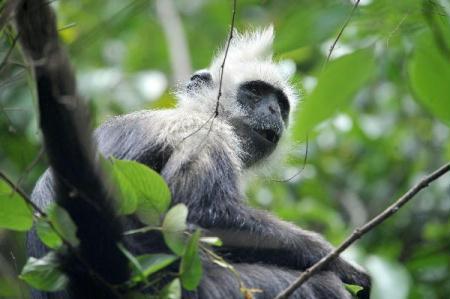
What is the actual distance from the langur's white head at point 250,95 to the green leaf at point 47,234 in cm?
235

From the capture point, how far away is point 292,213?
581 centimetres

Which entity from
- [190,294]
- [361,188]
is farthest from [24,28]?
[361,188]

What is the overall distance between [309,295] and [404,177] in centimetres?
449

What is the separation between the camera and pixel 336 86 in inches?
54.6

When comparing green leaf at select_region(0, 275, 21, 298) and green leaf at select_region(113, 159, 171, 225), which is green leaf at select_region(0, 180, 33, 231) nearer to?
green leaf at select_region(113, 159, 171, 225)

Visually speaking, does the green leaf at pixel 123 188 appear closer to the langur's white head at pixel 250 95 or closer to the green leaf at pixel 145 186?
the green leaf at pixel 145 186

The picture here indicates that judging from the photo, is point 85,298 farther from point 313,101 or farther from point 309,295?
point 313,101

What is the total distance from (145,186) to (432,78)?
963 millimetres

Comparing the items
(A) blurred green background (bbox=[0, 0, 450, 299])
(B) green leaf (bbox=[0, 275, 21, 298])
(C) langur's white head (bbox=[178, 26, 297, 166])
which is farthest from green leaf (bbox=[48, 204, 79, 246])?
(B) green leaf (bbox=[0, 275, 21, 298])

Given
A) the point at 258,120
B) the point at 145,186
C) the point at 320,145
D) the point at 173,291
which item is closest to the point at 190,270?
the point at 173,291

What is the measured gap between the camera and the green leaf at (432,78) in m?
1.37

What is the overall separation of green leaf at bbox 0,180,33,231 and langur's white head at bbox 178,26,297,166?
2.46m

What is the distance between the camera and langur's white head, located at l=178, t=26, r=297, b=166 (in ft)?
15.1

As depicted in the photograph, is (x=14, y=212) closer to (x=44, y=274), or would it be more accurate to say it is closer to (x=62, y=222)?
(x=62, y=222)
